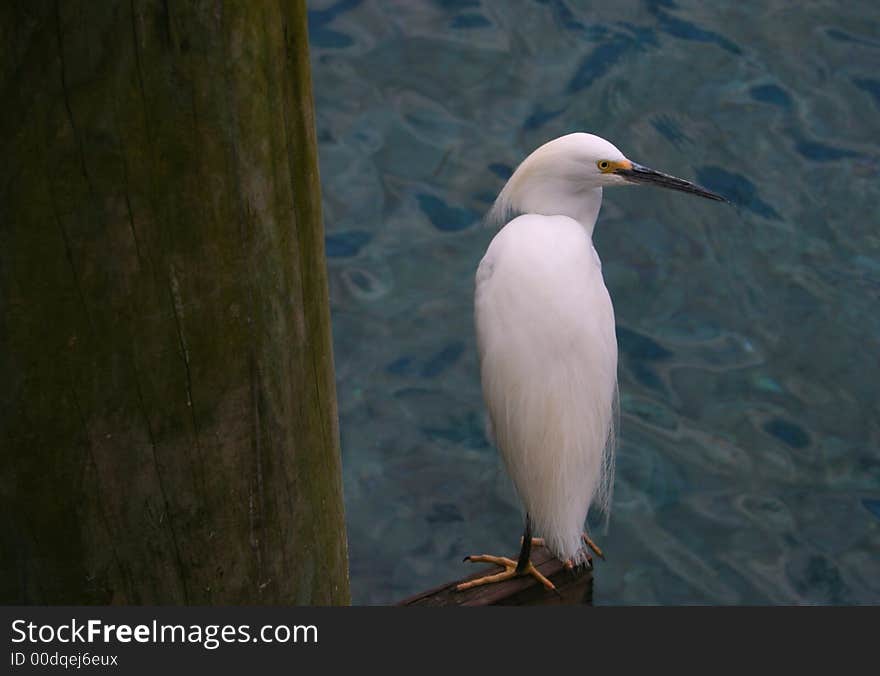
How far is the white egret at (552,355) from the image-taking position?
2.69 meters

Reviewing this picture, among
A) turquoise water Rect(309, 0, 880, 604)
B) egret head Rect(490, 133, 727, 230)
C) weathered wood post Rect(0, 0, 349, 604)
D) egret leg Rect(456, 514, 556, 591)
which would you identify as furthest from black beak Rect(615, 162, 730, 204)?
weathered wood post Rect(0, 0, 349, 604)

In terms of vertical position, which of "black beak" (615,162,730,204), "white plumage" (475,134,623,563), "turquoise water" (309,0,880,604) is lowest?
"turquoise water" (309,0,880,604)

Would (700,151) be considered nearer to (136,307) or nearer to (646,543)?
(646,543)

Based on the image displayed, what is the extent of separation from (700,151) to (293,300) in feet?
15.1

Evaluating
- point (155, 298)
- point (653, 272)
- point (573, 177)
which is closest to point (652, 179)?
point (573, 177)

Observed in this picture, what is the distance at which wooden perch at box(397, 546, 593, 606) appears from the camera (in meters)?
2.73

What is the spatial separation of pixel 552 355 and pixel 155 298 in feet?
4.70

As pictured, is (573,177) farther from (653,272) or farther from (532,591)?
(653,272)

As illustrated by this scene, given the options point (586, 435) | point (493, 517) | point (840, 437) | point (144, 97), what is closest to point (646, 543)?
point (493, 517)

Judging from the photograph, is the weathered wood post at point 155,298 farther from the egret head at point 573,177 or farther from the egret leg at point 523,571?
the egret head at point 573,177

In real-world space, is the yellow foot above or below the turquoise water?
above

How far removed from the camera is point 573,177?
116 inches

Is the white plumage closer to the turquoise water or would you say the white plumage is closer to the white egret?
the white egret

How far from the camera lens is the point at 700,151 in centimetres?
582
